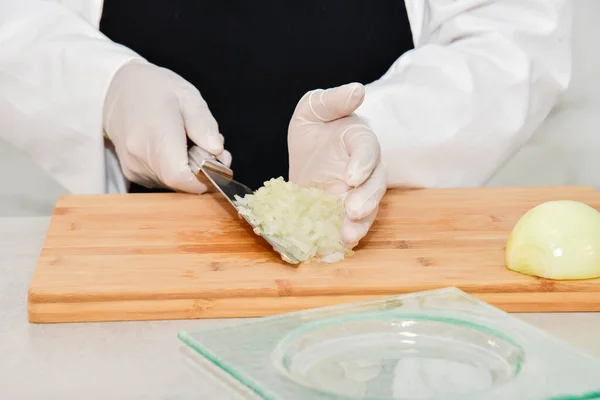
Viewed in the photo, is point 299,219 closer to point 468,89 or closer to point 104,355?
point 104,355

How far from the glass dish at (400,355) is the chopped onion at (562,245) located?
5.3 inches

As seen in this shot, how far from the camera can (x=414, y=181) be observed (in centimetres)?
121

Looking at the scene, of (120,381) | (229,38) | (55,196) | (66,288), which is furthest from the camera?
(55,196)

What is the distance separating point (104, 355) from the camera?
0.72 m

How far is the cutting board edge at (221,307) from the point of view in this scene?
0.79 metres

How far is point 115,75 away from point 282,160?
0.31 m

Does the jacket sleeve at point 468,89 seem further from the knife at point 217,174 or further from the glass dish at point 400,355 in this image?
the glass dish at point 400,355

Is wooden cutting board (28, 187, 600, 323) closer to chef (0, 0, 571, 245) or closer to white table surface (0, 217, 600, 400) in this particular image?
white table surface (0, 217, 600, 400)

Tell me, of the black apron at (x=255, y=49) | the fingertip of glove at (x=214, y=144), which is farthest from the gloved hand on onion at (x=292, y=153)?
the black apron at (x=255, y=49)

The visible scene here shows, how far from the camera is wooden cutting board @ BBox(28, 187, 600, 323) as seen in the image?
80 cm

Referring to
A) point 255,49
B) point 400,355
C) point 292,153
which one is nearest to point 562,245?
point 400,355

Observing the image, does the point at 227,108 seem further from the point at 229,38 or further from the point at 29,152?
the point at 29,152

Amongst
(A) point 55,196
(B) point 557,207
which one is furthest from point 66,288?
(A) point 55,196

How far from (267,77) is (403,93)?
0.23 metres
